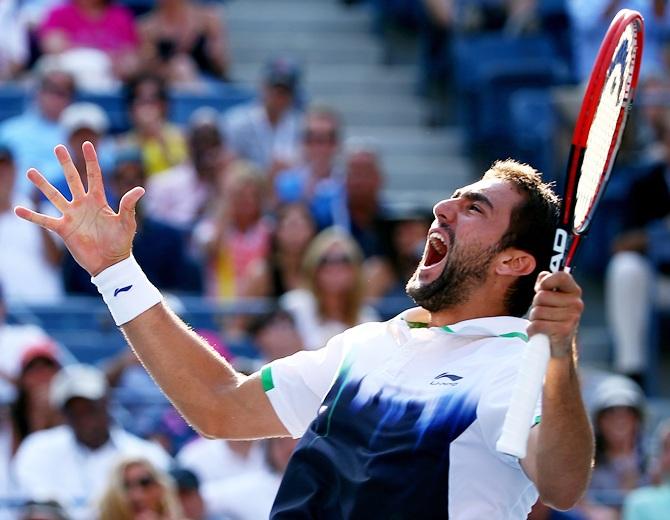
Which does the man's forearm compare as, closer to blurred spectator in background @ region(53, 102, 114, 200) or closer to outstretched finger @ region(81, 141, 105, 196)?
outstretched finger @ region(81, 141, 105, 196)

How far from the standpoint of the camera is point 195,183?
9.67m

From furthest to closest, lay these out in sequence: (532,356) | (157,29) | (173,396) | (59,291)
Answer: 1. (157,29)
2. (59,291)
3. (173,396)
4. (532,356)

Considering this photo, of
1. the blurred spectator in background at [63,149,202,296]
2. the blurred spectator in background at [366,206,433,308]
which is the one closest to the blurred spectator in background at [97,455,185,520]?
the blurred spectator in background at [63,149,202,296]

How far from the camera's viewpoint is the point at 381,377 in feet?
12.1

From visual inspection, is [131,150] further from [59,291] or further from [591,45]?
[591,45]

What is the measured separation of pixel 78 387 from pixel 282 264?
1747 millimetres

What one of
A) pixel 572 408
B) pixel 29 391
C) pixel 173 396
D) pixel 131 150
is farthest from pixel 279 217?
pixel 572 408

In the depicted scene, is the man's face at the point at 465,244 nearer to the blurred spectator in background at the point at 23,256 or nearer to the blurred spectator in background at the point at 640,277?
the blurred spectator in background at the point at 23,256

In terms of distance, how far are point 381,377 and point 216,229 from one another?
549cm

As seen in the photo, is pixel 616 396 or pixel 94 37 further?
pixel 94 37

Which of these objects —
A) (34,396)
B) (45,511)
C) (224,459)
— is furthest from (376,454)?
(34,396)

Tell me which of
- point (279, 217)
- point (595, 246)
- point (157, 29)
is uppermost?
point (157, 29)

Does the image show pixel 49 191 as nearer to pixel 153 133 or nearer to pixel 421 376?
Result: pixel 421 376

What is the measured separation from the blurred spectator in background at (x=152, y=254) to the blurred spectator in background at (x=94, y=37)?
1.70 metres
